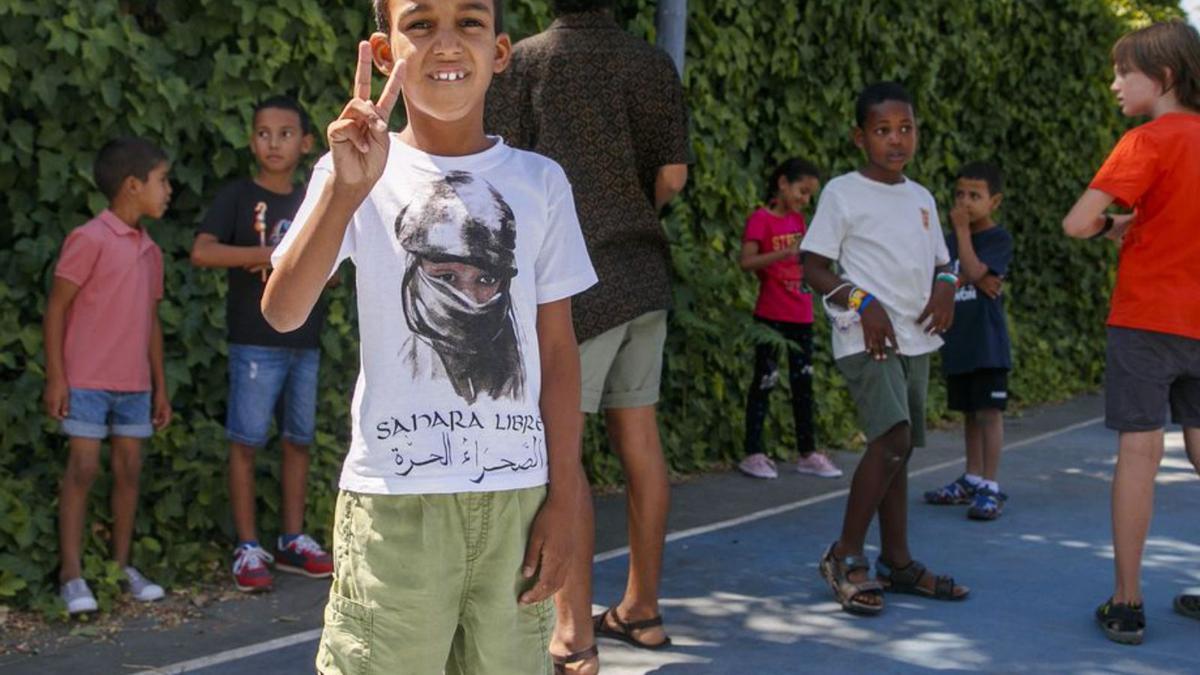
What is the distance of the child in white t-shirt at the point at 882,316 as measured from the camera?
5.29 m

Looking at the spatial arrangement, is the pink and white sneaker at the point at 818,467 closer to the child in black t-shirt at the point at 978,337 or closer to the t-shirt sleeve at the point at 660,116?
the child in black t-shirt at the point at 978,337

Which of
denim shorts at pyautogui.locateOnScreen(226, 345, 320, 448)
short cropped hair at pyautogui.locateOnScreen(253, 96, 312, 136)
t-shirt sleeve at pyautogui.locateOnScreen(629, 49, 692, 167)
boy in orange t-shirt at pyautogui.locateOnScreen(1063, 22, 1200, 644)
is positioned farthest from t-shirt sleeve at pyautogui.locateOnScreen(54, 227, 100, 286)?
boy in orange t-shirt at pyautogui.locateOnScreen(1063, 22, 1200, 644)

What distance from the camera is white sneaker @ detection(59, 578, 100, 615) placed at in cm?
505

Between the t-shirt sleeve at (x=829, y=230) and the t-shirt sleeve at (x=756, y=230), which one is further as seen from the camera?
the t-shirt sleeve at (x=756, y=230)

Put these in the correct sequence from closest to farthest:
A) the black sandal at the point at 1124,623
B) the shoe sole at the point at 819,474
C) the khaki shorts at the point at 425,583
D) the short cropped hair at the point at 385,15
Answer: the khaki shorts at the point at 425,583, the short cropped hair at the point at 385,15, the black sandal at the point at 1124,623, the shoe sole at the point at 819,474

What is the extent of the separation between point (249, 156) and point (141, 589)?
1.82 m

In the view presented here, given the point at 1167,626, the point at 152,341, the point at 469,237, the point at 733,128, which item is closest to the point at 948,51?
the point at 733,128

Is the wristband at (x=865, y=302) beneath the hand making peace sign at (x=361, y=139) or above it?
beneath

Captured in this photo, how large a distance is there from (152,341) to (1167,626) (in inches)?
153

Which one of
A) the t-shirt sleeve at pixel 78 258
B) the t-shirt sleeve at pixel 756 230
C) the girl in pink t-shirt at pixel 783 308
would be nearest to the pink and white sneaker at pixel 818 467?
the girl in pink t-shirt at pixel 783 308

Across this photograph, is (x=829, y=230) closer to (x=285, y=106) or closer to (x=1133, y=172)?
(x=1133, y=172)

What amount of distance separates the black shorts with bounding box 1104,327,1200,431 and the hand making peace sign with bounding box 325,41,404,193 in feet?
11.6

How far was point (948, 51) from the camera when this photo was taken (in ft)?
35.9

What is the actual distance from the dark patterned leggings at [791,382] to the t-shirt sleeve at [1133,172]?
327 centimetres
